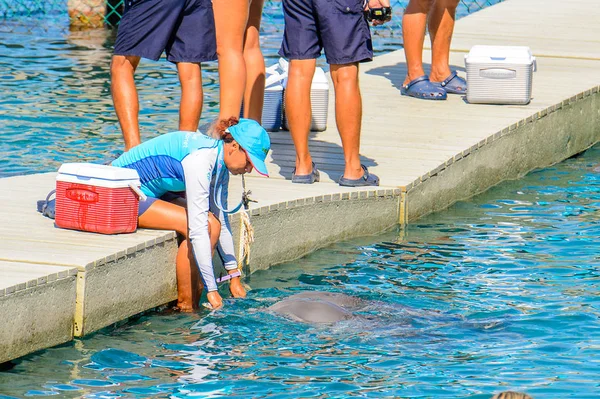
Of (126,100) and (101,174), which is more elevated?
(126,100)

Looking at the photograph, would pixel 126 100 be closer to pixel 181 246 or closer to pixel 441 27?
pixel 181 246

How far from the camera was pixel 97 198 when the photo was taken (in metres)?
5.95

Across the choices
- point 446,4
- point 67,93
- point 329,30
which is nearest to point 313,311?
point 329,30

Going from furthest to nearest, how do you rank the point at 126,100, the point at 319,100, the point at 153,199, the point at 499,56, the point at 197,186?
the point at 499,56
the point at 319,100
the point at 126,100
the point at 153,199
the point at 197,186

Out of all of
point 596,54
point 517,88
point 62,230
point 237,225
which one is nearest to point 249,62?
point 237,225

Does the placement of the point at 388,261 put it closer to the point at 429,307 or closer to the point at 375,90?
the point at 429,307

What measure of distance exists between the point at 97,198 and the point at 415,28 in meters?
4.52

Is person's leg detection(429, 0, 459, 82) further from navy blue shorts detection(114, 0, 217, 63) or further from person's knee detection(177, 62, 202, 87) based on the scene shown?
person's knee detection(177, 62, 202, 87)

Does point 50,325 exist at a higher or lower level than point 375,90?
lower

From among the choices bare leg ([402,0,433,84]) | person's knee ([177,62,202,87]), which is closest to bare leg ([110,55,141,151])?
person's knee ([177,62,202,87])

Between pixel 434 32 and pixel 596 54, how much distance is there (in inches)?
107

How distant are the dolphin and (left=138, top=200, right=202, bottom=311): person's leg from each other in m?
0.49

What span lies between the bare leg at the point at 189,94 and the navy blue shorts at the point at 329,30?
2.09 feet

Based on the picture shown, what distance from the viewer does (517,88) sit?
Answer: 9672 mm
